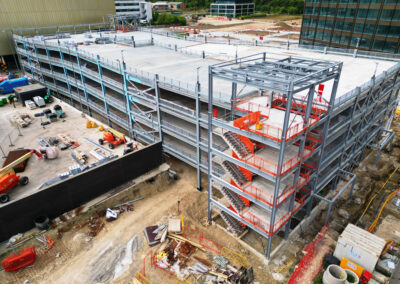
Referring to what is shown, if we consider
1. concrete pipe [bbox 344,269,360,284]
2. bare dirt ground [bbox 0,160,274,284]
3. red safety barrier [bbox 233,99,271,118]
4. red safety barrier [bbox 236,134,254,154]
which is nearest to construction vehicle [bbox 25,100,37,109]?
bare dirt ground [bbox 0,160,274,284]

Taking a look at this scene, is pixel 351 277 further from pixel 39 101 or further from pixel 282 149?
pixel 39 101

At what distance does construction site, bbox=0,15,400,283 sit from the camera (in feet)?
66.7

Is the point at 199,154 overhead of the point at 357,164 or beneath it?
overhead

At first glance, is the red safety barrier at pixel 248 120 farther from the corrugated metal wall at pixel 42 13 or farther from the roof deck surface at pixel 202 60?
the corrugated metal wall at pixel 42 13

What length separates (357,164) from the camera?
3397 centimetres

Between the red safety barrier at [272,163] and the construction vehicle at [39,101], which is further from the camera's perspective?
the construction vehicle at [39,101]

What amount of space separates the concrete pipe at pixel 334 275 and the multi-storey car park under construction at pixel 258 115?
4.29m

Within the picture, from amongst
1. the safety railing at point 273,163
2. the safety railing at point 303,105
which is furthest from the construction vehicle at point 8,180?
the safety railing at point 303,105

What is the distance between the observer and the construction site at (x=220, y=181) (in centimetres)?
2034

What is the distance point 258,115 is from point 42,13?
70.0 meters

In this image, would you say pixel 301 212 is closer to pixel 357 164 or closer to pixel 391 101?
pixel 357 164

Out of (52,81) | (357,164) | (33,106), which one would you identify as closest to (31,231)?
(33,106)

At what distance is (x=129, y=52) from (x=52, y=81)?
2576 centimetres

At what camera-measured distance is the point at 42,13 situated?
A: 6619cm
